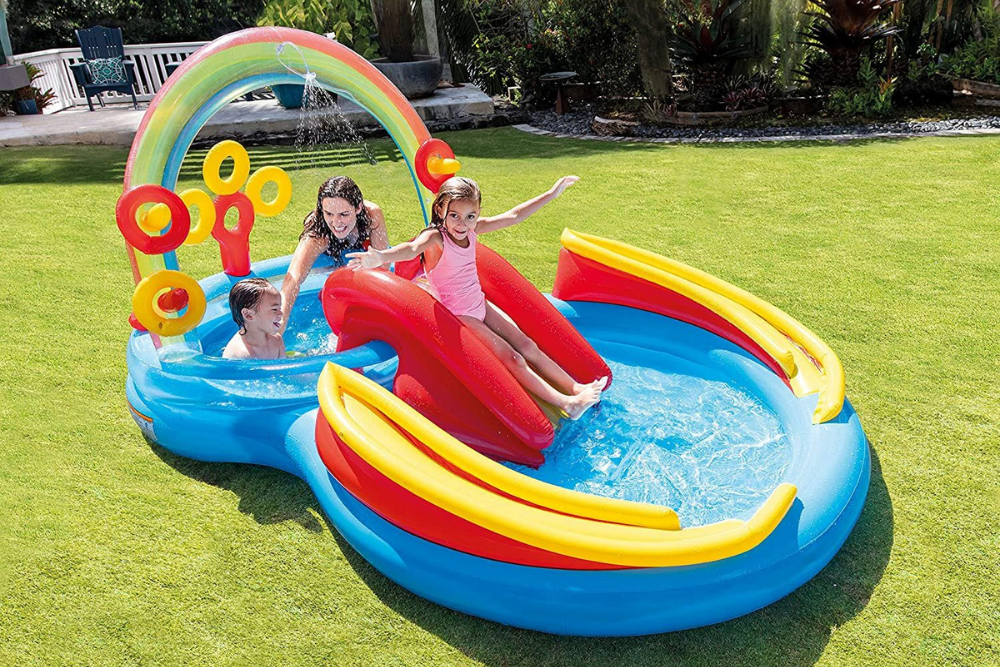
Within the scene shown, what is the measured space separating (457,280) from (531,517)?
160 cm

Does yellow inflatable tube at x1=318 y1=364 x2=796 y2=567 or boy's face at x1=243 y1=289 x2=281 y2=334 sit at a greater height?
boy's face at x1=243 y1=289 x2=281 y2=334

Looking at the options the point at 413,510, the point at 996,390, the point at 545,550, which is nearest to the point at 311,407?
the point at 413,510

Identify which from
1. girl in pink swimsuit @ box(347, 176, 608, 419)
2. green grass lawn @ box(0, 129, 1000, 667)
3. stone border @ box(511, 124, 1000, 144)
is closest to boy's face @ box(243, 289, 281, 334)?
girl in pink swimsuit @ box(347, 176, 608, 419)

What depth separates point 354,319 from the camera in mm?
4719

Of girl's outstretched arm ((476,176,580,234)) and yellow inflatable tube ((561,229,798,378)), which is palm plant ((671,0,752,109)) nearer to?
yellow inflatable tube ((561,229,798,378))

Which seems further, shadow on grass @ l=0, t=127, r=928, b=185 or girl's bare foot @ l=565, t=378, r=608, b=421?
shadow on grass @ l=0, t=127, r=928, b=185

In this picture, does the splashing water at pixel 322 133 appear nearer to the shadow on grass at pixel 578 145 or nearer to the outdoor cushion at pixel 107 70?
the shadow on grass at pixel 578 145

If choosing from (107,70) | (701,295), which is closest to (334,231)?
(701,295)

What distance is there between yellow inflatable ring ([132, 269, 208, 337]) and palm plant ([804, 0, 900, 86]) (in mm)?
10860

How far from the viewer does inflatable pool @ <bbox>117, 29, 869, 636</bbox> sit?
331cm

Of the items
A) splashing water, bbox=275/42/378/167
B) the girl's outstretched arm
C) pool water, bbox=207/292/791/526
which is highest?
the girl's outstretched arm

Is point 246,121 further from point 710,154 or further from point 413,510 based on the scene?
point 413,510

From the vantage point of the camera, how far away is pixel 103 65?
565 inches

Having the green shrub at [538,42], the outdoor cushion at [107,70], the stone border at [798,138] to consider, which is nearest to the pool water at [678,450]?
the stone border at [798,138]
